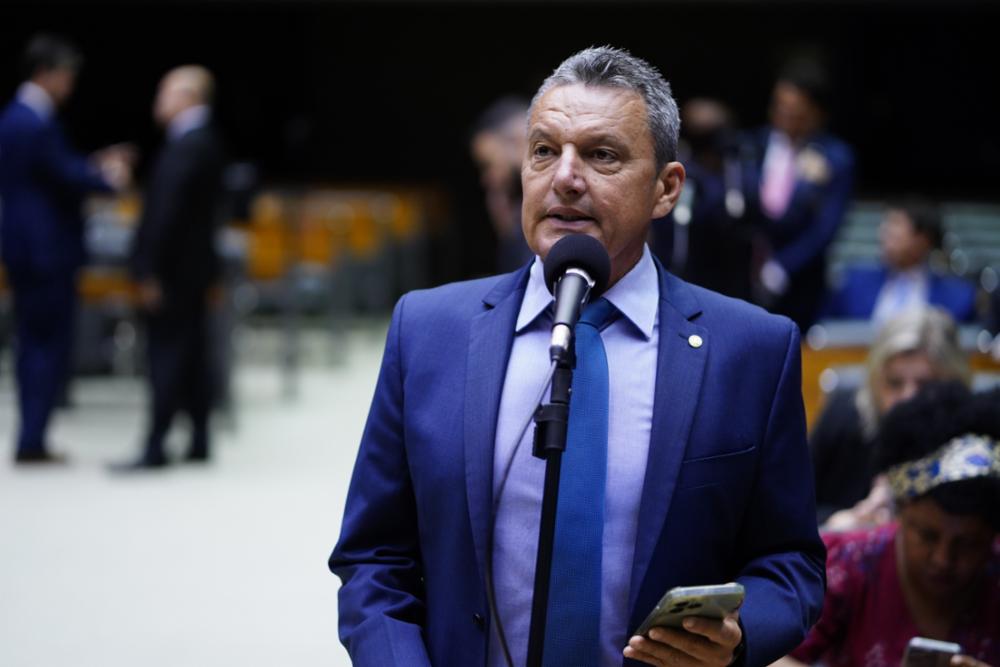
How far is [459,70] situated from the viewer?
19031 mm

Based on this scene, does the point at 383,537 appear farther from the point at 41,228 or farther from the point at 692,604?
the point at 41,228

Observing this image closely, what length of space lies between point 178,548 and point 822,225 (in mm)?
3126

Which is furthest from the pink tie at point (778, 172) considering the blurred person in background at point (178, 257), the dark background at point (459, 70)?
the dark background at point (459, 70)

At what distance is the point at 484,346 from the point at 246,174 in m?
7.79

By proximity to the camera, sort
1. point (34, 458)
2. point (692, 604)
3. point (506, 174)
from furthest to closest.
→ point (34, 458) < point (506, 174) < point (692, 604)

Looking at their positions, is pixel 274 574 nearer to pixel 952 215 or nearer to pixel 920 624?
pixel 920 624

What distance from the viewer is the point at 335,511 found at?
7.04m

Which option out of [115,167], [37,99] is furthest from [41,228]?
[37,99]

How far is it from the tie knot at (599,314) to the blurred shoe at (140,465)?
5.93m

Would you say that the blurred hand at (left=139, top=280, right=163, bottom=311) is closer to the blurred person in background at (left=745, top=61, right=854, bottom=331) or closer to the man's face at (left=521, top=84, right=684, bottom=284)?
the blurred person in background at (left=745, top=61, right=854, bottom=331)

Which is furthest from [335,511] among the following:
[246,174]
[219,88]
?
[219,88]

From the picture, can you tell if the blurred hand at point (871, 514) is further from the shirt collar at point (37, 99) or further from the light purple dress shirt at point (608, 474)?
the shirt collar at point (37, 99)

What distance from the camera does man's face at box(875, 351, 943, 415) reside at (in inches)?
161

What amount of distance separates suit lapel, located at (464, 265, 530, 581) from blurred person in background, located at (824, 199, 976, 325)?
17.3 ft
